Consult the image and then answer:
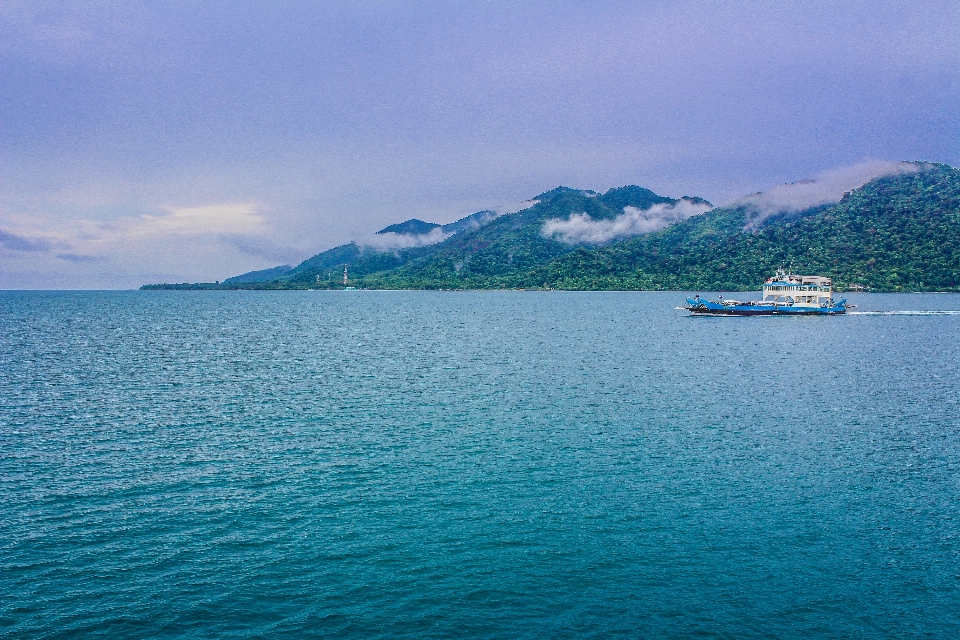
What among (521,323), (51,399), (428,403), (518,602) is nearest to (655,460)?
(518,602)

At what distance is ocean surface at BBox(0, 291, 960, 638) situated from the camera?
2558 centimetres

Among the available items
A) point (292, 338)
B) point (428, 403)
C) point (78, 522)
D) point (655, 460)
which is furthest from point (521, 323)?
point (78, 522)

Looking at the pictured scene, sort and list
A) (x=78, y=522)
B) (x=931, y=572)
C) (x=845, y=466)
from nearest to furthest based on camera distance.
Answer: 1. (x=931, y=572)
2. (x=78, y=522)
3. (x=845, y=466)

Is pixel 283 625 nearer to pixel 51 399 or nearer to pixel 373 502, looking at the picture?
pixel 373 502

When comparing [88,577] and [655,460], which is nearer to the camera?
[88,577]

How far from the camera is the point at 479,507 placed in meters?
35.8

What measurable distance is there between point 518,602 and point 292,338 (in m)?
118

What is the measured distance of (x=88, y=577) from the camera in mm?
27688

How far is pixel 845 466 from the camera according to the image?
42.5 m

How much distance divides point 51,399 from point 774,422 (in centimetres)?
6735

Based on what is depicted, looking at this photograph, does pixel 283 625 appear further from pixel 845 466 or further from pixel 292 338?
pixel 292 338

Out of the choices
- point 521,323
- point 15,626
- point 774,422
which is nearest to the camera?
point 15,626

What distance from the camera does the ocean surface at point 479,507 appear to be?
83.9 ft

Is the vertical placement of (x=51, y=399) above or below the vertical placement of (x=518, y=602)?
above
